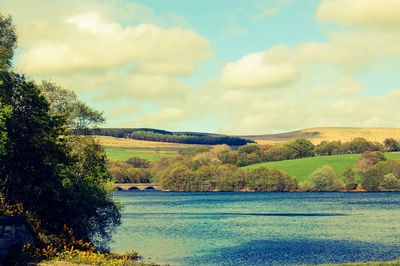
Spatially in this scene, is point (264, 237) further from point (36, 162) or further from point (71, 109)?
point (36, 162)

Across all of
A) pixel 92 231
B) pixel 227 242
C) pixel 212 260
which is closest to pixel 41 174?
pixel 92 231

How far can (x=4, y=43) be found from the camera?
5706 centimetres

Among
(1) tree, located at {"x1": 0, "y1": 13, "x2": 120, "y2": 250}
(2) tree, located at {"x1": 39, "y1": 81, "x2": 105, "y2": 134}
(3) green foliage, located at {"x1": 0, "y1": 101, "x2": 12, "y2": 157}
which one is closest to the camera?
(3) green foliage, located at {"x1": 0, "y1": 101, "x2": 12, "y2": 157}

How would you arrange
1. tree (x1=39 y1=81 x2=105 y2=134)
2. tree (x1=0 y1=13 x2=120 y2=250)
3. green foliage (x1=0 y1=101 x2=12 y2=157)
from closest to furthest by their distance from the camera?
green foliage (x1=0 y1=101 x2=12 y2=157)
tree (x1=0 y1=13 x2=120 y2=250)
tree (x1=39 y1=81 x2=105 y2=134)

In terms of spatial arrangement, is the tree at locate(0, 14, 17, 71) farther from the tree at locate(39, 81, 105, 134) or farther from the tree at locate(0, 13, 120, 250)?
the tree at locate(39, 81, 105, 134)

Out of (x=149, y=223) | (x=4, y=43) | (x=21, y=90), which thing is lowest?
(x=149, y=223)

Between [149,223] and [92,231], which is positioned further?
[149,223]

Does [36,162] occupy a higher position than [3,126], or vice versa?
[3,126]

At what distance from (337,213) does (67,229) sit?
3659 inches

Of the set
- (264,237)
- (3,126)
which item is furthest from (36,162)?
(264,237)

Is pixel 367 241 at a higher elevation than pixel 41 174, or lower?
lower

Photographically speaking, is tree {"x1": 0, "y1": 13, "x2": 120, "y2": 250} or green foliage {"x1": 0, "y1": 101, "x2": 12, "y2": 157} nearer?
green foliage {"x1": 0, "y1": 101, "x2": 12, "y2": 157}

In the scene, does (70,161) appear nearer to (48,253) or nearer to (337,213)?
(48,253)

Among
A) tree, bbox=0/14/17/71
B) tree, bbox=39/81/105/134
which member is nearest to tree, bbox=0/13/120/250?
tree, bbox=0/14/17/71
